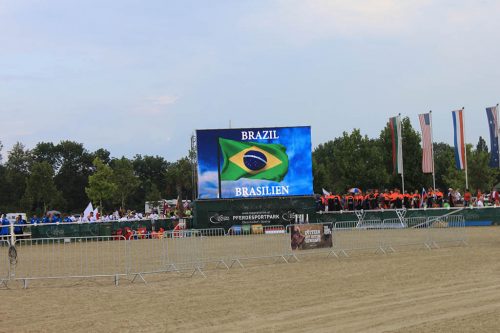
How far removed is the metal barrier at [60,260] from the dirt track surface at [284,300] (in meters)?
1.02

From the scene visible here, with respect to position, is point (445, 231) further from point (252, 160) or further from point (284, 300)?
point (252, 160)

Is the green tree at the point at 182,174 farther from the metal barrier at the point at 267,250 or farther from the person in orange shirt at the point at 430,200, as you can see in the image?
the metal barrier at the point at 267,250

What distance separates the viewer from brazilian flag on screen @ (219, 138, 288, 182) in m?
35.5

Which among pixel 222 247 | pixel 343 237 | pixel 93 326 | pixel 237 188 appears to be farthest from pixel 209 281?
pixel 237 188

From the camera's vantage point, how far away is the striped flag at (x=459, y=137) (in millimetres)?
38125

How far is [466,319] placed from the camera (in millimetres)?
8789

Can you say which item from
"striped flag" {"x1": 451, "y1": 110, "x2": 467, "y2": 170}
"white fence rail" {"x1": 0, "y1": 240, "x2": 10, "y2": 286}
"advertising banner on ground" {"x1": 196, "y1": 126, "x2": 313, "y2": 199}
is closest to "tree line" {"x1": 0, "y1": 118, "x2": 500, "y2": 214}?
"advertising banner on ground" {"x1": 196, "y1": 126, "x2": 313, "y2": 199}

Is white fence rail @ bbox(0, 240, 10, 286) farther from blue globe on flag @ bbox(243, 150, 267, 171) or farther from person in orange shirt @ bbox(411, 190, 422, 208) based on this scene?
person in orange shirt @ bbox(411, 190, 422, 208)

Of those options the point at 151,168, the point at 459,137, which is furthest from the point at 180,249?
the point at 151,168

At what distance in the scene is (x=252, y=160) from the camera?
35531 millimetres

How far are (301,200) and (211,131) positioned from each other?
21.4ft

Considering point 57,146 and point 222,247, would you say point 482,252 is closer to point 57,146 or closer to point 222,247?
point 222,247

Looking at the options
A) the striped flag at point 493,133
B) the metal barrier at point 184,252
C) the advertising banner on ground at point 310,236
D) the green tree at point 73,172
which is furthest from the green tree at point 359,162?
the green tree at point 73,172

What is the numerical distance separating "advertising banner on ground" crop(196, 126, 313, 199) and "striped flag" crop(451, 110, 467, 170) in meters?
9.72
